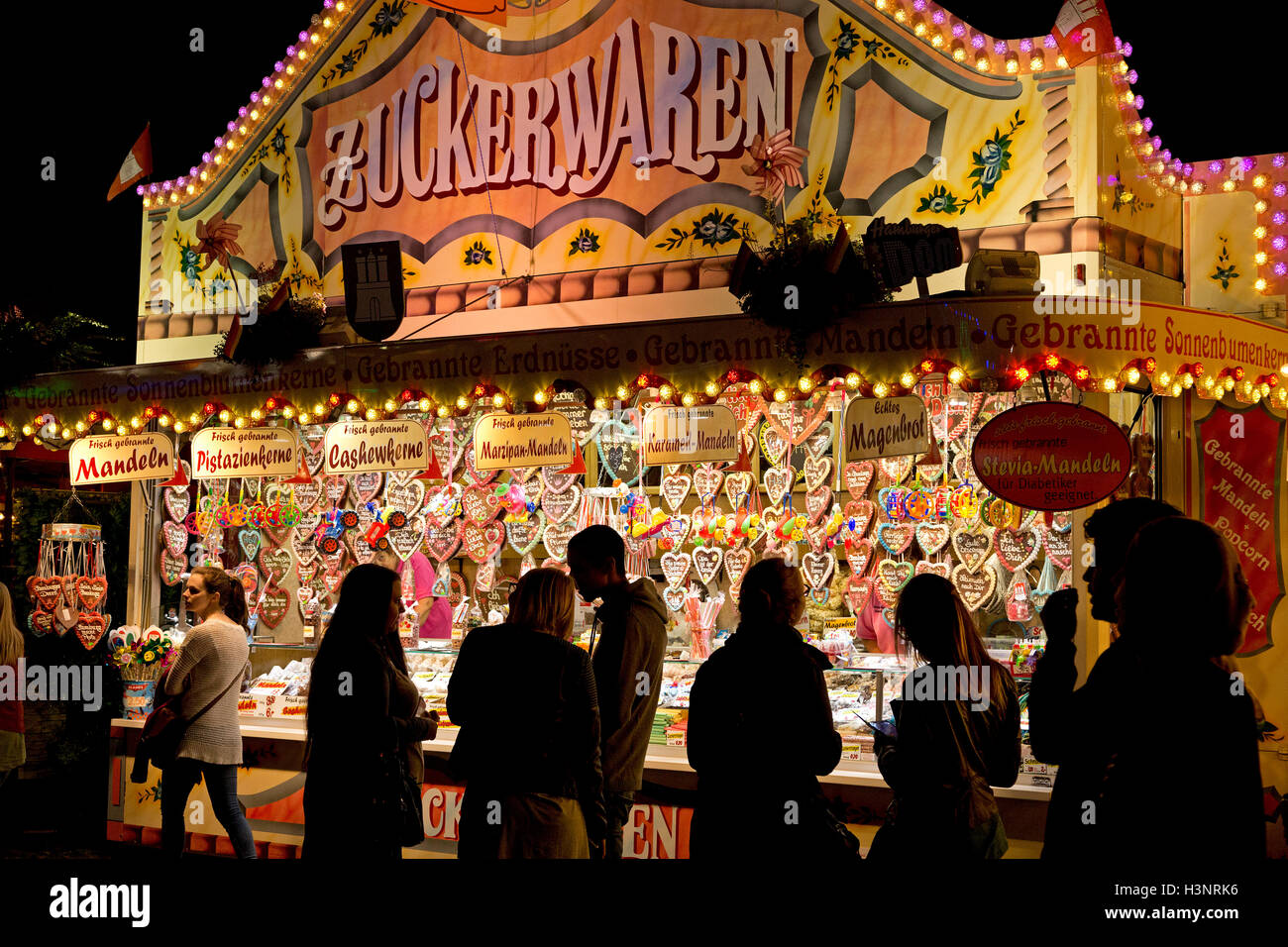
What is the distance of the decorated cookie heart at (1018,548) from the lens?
24.5ft

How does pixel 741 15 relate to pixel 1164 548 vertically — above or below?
above

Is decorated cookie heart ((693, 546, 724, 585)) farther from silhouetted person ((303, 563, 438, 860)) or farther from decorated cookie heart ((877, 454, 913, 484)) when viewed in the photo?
silhouetted person ((303, 563, 438, 860))

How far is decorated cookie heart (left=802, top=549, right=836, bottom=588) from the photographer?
26.6 ft

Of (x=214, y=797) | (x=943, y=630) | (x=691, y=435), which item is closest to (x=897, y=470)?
(x=691, y=435)

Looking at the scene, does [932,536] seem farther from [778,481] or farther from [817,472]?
[778,481]

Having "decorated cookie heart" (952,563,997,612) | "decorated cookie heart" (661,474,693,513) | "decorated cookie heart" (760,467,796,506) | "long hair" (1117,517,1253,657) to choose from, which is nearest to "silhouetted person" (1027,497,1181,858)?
"long hair" (1117,517,1253,657)

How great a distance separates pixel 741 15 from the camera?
842 cm

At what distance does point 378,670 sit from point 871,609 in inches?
145

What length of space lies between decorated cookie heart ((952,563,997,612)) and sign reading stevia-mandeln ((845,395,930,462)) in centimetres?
143

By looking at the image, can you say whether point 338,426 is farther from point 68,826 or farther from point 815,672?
point 815,672

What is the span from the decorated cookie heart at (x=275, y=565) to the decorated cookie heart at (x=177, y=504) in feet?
2.43

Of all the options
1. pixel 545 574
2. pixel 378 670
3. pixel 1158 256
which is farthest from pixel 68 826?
pixel 1158 256

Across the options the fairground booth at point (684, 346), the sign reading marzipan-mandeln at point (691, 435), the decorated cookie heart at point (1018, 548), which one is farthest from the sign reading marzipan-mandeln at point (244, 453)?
the decorated cookie heart at point (1018, 548)

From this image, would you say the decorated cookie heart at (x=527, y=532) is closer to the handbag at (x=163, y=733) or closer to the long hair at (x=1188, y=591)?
the handbag at (x=163, y=733)
